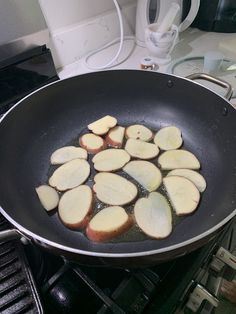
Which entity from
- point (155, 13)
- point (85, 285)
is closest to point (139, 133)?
point (85, 285)

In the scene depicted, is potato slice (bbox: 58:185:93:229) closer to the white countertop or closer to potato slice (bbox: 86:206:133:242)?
potato slice (bbox: 86:206:133:242)

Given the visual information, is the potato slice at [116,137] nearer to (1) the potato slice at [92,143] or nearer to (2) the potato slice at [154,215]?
(1) the potato slice at [92,143]

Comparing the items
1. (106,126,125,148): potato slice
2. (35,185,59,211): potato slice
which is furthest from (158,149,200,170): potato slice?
(35,185,59,211): potato slice

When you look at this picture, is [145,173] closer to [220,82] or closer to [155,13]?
[220,82]

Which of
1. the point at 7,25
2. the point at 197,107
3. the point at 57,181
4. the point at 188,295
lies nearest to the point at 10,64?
the point at 7,25

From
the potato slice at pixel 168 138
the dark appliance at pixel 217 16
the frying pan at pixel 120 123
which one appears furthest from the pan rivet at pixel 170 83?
the dark appliance at pixel 217 16

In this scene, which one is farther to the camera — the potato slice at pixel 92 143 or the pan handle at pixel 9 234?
the potato slice at pixel 92 143
